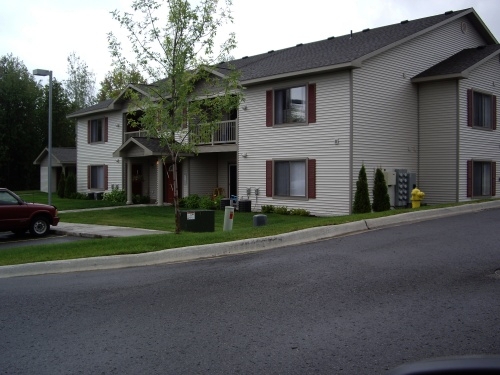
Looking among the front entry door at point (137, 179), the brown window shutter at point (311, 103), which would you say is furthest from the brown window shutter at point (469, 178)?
the front entry door at point (137, 179)

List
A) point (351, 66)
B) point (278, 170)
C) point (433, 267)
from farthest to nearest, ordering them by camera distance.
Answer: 1. point (278, 170)
2. point (351, 66)
3. point (433, 267)

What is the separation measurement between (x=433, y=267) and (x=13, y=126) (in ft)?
163

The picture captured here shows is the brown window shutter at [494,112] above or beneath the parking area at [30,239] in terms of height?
above

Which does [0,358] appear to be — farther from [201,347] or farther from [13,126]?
[13,126]

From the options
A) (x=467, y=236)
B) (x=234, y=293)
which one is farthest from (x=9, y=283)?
(x=467, y=236)

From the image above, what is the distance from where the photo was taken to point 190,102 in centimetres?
1339

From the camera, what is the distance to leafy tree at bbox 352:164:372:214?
766 inches

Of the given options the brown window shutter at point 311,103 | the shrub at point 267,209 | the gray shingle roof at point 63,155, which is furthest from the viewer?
the gray shingle roof at point 63,155

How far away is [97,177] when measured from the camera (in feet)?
114

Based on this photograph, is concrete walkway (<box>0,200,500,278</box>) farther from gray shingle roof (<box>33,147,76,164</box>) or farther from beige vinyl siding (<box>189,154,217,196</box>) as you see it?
gray shingle roof (<box>33,147,76,164</box>)

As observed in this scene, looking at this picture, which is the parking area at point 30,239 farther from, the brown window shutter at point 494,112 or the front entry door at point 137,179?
the brown window shutter at point 494,112

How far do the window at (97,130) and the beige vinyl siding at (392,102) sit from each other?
18768mm

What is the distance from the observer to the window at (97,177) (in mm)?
33562

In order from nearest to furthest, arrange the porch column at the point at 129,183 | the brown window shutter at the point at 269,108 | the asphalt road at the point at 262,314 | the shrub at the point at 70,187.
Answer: the asphalt road at the point at 262,314 < the brown window shutter at the point at 269,108 < the porch column at the point at 129,183 < the shrub at the point at 70,187
